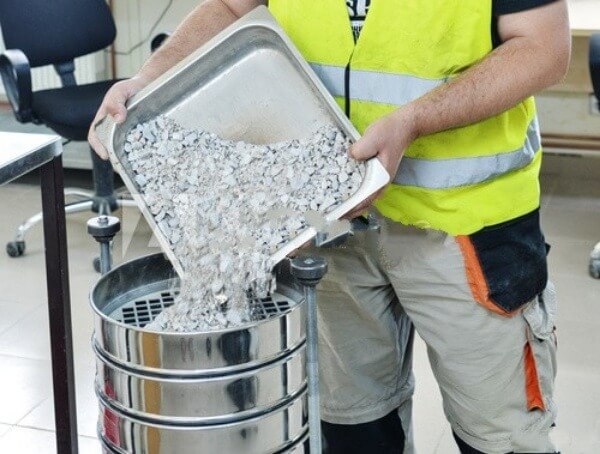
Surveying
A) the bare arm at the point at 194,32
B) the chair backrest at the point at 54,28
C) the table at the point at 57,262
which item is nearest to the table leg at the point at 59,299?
the table at the point at 57,262

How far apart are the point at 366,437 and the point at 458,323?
0.36m

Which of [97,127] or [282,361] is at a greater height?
[97,127]

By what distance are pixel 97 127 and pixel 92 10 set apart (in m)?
2.10

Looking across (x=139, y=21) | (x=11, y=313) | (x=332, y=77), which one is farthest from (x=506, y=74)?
(x=139, y=21)

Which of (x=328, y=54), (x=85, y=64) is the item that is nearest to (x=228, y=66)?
(x=328, y=54)

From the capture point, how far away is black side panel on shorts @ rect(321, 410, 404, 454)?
179 centimetres

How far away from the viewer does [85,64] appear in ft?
13.5

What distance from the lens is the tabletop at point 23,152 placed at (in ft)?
5.30

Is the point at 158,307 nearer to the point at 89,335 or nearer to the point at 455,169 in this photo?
the point at 455,169

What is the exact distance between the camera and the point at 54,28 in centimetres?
341

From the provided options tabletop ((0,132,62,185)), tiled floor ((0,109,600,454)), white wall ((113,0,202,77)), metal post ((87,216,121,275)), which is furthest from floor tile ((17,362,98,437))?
white wall ((113,0,202,77))

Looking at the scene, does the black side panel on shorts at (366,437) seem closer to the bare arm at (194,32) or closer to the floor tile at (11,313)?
the bare arm at (194,32)

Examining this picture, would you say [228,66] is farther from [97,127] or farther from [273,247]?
[273,247]

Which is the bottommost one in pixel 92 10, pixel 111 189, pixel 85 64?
pixel 111 189
